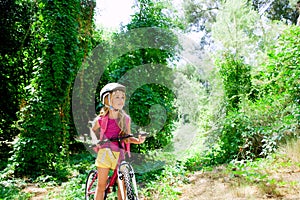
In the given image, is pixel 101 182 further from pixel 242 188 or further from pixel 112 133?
pixel 242 188

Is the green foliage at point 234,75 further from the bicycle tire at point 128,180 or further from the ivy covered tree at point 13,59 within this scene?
the bicycle tire at point 128,180

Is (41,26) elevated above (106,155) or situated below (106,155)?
above

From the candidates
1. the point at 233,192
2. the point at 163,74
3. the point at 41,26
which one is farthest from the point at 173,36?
the point at 233,192

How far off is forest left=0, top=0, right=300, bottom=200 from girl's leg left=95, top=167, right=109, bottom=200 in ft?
4.80

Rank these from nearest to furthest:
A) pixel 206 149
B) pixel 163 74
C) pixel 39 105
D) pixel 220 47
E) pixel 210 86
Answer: pixel 39 105 → pixel 163 74 → pixel 206 149 → pixel 210 86 → pixel 220 47

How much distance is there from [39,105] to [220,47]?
7243mm

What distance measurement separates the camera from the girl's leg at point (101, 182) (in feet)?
7.92

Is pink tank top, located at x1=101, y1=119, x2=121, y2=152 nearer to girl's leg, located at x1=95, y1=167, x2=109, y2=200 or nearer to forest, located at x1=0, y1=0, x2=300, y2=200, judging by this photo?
girl's leg, located at x1=95, y1=167, x2=109, y2=200

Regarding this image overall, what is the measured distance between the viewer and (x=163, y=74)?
254 inches

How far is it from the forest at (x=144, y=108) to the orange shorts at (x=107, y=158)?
1.63m

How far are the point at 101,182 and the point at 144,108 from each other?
3.47 m

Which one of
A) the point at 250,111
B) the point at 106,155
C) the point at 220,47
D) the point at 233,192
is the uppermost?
the point at 220,47

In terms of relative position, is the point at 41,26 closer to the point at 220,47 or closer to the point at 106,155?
the point at 106,155

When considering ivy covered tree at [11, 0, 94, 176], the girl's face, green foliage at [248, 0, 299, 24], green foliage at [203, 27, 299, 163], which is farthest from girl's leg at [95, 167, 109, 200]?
green foliage at [248, 0, 299, 24]
